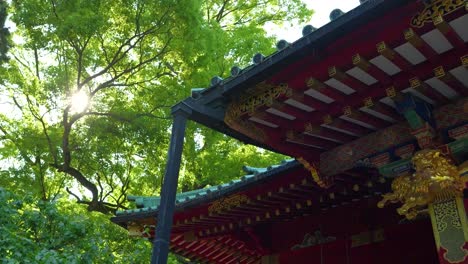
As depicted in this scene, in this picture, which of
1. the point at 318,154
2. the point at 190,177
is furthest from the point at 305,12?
the point at 318,154

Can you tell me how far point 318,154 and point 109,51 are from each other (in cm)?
810

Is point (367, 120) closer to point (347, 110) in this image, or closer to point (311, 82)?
point (347, 110)

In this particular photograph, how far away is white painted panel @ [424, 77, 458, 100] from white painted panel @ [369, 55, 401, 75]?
36 centimetres

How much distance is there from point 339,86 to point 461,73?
1.06 meters

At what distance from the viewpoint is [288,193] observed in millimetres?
6094

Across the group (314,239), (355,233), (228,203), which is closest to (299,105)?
(228,203)

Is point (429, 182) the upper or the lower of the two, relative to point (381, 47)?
lower

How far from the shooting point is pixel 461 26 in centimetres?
333

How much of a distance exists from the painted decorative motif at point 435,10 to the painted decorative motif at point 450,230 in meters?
1.76

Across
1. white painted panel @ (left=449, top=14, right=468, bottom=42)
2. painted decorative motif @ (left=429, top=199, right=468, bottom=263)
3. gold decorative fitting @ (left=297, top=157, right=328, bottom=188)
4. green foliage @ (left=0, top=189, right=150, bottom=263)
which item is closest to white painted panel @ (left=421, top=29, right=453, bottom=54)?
white painted panel @ (left=449, top=14, right=468, bottom=42)

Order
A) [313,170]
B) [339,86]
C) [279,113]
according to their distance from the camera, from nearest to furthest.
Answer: [339,86] < [279,113] < [313,170]

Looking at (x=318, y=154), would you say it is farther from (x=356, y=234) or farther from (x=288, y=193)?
(x=356, y=234)

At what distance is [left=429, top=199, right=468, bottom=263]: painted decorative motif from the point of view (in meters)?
3.86

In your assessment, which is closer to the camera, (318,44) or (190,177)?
(318,44)
